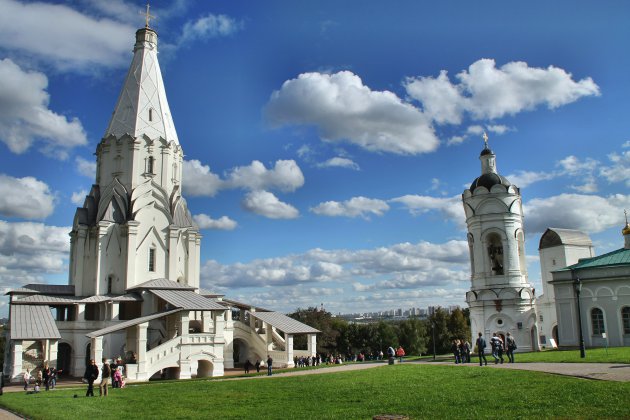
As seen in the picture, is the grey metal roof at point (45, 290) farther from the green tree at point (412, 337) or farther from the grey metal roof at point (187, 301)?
the green tree at point (412, 337)

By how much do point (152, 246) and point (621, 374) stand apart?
33.1 meters

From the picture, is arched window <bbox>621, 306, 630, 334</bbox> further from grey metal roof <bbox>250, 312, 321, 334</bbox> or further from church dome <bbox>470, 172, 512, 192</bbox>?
grey metal roof <bbox>250, 312, 321, 334</bbox>

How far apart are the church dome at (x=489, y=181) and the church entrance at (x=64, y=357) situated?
98.4ft

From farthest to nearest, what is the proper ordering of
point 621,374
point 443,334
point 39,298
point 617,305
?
1. point 443,334
2. point 39,298
3. point 617,305
4. point 621,374

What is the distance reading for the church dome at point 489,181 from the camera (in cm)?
3881

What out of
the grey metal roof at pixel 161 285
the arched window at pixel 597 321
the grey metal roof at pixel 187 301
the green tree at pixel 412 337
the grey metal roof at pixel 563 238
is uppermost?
the grey metal roof at pixel 563 238

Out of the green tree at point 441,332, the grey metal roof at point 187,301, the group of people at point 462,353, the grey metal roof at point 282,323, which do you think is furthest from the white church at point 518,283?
the green tree at point 441,332

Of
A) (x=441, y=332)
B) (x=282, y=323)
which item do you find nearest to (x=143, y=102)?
(x=282, y=323)

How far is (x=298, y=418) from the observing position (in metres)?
11.7

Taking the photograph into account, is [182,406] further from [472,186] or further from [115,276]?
[472,186]

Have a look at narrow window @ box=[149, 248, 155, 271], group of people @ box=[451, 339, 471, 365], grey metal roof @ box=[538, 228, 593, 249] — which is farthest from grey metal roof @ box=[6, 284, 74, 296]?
grey metal roof @ box=[538, 228, 593, 249]

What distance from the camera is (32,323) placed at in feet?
109

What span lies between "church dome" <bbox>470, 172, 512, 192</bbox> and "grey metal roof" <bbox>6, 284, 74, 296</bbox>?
29484 millimetres

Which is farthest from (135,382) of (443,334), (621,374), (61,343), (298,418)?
(443,334)
